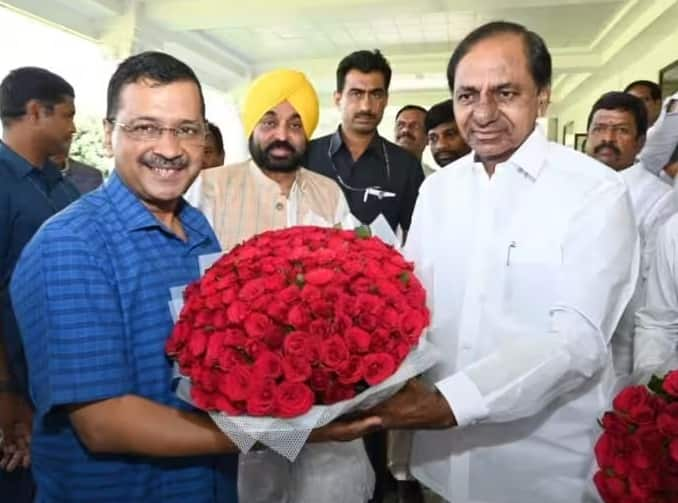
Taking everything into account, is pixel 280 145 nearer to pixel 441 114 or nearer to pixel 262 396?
pixel 262 396

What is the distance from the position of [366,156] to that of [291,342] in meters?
2.32

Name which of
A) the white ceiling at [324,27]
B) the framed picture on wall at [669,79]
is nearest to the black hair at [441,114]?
the framed picture on wall at [669,79]

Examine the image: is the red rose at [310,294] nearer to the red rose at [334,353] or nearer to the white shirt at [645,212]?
the red rose at [334,353]

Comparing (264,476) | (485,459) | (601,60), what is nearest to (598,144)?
(485,459)

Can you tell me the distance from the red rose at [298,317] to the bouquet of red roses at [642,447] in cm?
56

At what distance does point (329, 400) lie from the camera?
3.25 feet

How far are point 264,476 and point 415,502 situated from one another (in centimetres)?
144

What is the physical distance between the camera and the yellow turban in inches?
87.6

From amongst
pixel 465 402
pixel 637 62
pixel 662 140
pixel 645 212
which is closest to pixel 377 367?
pixel 465 402

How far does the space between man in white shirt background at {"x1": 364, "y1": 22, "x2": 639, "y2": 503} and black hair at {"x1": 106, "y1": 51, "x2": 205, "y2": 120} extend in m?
0.69

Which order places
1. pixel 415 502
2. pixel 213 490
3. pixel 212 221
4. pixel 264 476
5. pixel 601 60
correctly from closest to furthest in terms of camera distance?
pixel 213 490
pixel 264 476
pixel 212 221
pixel 415 502
pixel 601 60

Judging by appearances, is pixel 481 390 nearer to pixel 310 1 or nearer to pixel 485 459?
pixel 485 459

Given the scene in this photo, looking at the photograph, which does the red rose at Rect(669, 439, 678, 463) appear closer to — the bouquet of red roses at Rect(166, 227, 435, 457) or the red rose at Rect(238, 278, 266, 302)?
the bouquet of red roses at Rect(166, 227, 435, 457)

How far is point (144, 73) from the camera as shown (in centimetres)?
119
